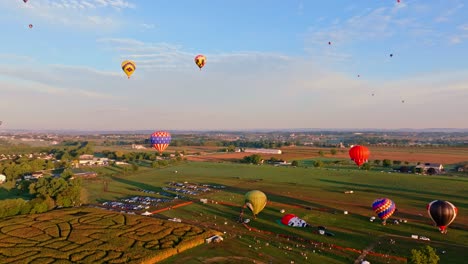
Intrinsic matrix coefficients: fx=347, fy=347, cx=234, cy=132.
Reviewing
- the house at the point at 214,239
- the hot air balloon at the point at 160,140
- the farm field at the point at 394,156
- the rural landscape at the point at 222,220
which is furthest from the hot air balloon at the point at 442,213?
the farm field at the point at 394,156

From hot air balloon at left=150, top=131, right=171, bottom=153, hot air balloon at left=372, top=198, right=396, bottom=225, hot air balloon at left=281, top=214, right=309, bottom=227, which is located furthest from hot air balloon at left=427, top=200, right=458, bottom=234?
hot air balloon at left=150, top=131, right=171, bottom=153

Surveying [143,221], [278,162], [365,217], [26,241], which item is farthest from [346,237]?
[278,162]

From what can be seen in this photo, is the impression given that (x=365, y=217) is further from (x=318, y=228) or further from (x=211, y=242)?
(x=211, y=242)

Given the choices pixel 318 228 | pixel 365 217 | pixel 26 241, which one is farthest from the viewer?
pixel 365 217

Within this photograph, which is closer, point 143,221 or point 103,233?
point 103,233

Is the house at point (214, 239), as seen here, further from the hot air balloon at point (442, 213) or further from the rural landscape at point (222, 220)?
the hot air balloon at point (442, 213)

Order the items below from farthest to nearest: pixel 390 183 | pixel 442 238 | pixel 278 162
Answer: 1. pixel 278 162
2. pixel 390 183
3. pixel 442 238

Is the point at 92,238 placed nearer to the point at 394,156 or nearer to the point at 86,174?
the point at 86,174
